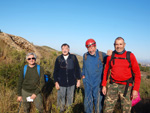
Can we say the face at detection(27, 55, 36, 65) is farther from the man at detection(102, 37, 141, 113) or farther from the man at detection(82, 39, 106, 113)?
the man at detection(102, 37, 141, 113)

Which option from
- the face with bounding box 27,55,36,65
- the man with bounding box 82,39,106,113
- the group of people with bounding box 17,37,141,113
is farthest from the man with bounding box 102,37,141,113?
the face with bounding box 27,55,36,65

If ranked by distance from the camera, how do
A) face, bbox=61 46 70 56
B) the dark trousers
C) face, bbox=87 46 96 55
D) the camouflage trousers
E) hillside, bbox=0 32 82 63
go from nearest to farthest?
1. the camouflage trousers
2. the dark trousers
3. face, bbox=87 46 96 55
4. face, bbox=61 46 70 56
5. hillside, bbox=0 32 82 63

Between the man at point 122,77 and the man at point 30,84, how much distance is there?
1.64 m

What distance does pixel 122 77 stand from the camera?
2.33 metres

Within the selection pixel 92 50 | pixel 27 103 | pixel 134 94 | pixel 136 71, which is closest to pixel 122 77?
pixel 136 71

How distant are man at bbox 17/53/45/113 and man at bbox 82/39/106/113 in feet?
3.95

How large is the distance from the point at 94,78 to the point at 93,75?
83 millimetres

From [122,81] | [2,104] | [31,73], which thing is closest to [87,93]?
[122,81]

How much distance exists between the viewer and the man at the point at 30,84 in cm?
261

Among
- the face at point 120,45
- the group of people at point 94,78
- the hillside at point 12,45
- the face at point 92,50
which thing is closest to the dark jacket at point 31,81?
the group of people at point 94,78

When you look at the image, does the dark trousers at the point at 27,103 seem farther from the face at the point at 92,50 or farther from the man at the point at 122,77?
the face at the point at 92,50

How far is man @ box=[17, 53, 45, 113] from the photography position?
8.55ft

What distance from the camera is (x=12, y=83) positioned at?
147 inches

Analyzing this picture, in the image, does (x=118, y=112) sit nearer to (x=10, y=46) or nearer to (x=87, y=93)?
(x=87, y=93)
